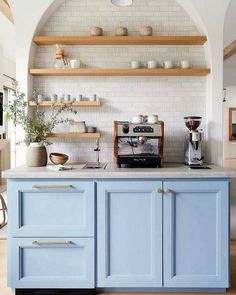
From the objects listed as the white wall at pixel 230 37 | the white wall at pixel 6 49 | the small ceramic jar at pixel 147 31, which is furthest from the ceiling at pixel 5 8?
the white wall at pixel 230 37

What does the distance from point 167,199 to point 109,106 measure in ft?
3.59

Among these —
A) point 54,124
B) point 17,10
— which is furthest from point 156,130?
point 17,10

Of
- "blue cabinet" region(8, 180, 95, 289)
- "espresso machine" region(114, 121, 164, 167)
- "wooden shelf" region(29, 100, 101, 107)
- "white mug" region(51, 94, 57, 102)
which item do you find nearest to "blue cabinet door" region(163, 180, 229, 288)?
"espresso machine" region(114, 121, 164, 167)

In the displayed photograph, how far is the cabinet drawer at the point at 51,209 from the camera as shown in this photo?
2.34 metres

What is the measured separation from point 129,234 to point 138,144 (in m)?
0.71

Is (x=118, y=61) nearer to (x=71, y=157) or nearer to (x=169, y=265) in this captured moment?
(x=71, y=157)

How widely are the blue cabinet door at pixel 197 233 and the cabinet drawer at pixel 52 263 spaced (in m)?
0.57

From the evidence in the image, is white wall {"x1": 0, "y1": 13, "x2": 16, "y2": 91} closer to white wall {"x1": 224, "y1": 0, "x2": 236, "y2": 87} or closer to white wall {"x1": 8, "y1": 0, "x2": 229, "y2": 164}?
white wall {"x1": 8, "y1": 0, "x2": 229, "y2": 164}

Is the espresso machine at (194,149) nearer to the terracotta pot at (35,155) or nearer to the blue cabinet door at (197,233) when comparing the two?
the blue cabinet door at (197,233)

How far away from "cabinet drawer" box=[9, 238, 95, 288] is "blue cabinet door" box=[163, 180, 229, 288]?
0.57 m

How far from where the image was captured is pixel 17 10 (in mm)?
2838

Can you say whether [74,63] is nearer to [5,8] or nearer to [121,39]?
[121,39]

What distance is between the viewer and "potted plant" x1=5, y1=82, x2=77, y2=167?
2638 millimetres

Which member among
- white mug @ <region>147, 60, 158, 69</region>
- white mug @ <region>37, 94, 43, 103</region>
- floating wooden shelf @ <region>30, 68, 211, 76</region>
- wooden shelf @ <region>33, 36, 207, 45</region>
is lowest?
white mug @ <region>37, 94, 43, 103</region>
